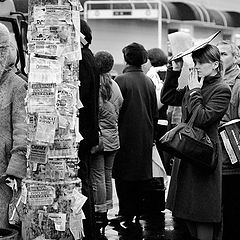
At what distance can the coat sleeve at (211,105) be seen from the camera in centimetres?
642

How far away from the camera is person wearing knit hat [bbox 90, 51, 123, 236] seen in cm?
827

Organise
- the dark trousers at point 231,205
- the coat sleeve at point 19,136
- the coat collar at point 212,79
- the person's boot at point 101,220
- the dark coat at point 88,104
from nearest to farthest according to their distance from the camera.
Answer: the coat sleeve at point 19,136
the coat collar at point 212,79
the dark coat at point 88,104
the dark trousers at point 231,205
the person's boot at point 101,220

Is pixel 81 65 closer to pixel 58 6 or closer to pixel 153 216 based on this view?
pixel 58 6

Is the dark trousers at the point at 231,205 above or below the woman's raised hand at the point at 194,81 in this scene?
below

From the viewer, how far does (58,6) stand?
4.89m

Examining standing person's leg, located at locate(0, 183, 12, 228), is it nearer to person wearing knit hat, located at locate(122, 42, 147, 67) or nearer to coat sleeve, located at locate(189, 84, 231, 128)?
coat sleeve, located at locate(189, 84, 231, 128)

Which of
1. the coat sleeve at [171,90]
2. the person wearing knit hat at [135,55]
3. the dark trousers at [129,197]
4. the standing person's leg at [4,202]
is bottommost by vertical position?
the dark trousers at [129,197]

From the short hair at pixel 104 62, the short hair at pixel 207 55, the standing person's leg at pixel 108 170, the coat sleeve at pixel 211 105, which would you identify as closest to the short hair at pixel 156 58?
the short hair at pixel 104 62

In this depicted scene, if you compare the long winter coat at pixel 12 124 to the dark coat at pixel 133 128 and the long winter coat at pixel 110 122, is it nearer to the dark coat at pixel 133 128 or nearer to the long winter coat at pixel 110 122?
the long winter coat at pixel 110 122


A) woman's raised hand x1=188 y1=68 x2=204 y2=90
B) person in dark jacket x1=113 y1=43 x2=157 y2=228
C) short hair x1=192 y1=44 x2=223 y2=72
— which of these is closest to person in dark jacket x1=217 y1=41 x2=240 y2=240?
short hair x1=192 y1=44 x2=223 y2=72

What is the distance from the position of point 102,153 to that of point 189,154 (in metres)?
2.07

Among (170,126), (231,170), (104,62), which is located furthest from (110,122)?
(231,170)

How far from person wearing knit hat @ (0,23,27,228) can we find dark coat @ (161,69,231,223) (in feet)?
5.48

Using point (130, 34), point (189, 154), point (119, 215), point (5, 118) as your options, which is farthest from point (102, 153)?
point (130, 34)
